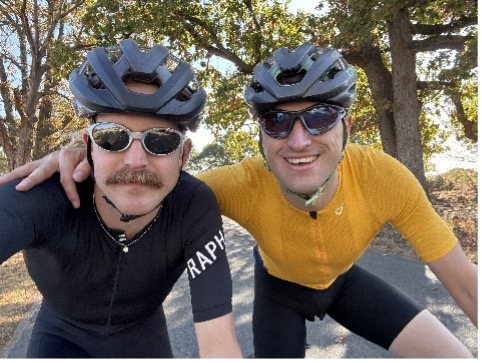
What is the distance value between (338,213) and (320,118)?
62 cm

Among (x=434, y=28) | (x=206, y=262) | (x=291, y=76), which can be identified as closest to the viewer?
(x=206, y=262)

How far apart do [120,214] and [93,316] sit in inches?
26.0

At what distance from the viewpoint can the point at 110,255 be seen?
2275 millimetres

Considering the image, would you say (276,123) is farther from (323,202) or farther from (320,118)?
(323,202)

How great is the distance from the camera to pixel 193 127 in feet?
8.54

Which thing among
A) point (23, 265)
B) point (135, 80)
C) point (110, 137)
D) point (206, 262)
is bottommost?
point (23, 265)

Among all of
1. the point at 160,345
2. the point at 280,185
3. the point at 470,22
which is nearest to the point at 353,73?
the point at 280,185

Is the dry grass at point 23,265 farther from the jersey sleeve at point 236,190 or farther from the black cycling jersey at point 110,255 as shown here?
the jersey sleeve at point 236,190

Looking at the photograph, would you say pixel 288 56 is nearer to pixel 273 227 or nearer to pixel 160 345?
pixel 273 227

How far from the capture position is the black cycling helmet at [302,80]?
2609 millimetres

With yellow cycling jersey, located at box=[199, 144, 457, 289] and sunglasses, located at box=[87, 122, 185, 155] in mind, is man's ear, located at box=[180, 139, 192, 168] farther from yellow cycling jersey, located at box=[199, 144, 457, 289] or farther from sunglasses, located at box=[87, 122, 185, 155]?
yellow cycling jersey, located at box=[199, 144, 457, 289]

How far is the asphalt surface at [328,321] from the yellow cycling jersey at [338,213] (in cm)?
174

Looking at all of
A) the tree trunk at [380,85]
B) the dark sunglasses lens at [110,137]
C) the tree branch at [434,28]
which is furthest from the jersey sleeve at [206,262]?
the tree branch at [434,28]

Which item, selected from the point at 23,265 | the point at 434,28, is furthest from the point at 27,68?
the point at 434,28
